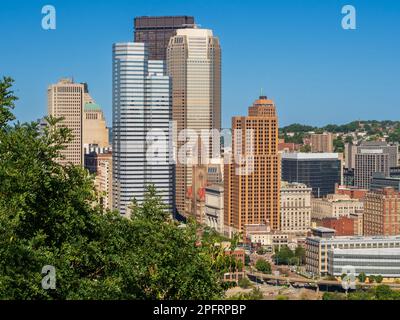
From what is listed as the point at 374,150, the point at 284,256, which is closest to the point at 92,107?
the point at 374,150

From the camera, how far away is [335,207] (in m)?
34.5

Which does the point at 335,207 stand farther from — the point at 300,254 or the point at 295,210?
the point at 300,254

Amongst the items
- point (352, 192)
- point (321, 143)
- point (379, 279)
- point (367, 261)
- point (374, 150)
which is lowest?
point (379, 279)

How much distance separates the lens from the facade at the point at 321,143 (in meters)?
45.8

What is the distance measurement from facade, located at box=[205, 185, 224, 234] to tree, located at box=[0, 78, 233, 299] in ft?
86.0

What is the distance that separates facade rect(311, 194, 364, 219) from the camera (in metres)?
34.3

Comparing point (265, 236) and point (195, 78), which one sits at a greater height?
point (195, 78)

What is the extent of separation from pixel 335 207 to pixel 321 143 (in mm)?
11952

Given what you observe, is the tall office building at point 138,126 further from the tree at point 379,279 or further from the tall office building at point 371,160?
the tree at point 379,279

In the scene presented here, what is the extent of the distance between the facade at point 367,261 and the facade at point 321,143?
867 inches
